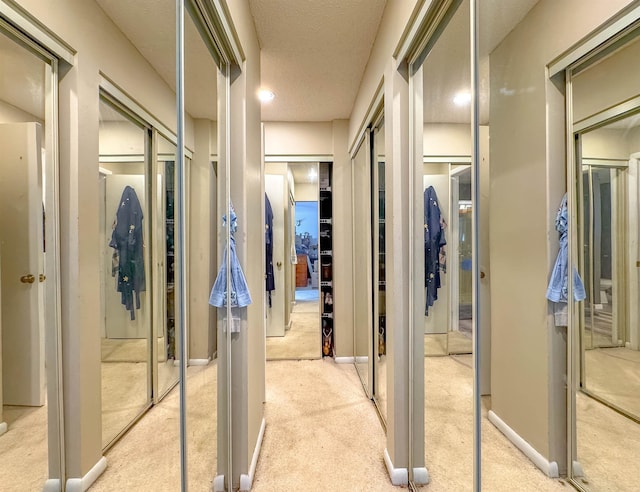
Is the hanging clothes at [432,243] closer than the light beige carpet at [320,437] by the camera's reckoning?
Yes

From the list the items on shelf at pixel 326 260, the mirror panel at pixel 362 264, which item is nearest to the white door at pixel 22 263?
the mirror panel at pixel 362 264

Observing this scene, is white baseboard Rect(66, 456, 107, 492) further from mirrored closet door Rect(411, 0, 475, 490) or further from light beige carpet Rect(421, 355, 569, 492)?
mirrored closet door Rect(411, 0, 475, 490)

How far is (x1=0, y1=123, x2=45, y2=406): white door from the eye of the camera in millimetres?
371

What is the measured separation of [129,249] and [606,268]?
3.16 feet

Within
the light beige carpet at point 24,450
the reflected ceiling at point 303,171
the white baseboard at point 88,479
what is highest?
the reflected ceiling at point 303,171

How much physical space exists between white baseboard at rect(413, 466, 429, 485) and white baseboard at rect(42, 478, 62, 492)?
4.99 ft

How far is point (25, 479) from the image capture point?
419mm

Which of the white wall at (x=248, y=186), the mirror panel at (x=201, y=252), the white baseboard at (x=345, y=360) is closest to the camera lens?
the mirror panel at (x=201, y=252)

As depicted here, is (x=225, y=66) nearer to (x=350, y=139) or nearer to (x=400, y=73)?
(x=400, y=73)

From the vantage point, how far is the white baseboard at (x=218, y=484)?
52.4 inches

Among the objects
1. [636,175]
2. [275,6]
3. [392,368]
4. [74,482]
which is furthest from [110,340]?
[275,6]

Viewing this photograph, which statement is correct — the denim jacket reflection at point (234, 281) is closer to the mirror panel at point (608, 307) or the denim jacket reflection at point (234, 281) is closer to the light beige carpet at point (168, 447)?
the light beige carpet at point (168, 447)

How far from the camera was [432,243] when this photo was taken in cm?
140

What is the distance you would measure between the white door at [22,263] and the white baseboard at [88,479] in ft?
0.56
